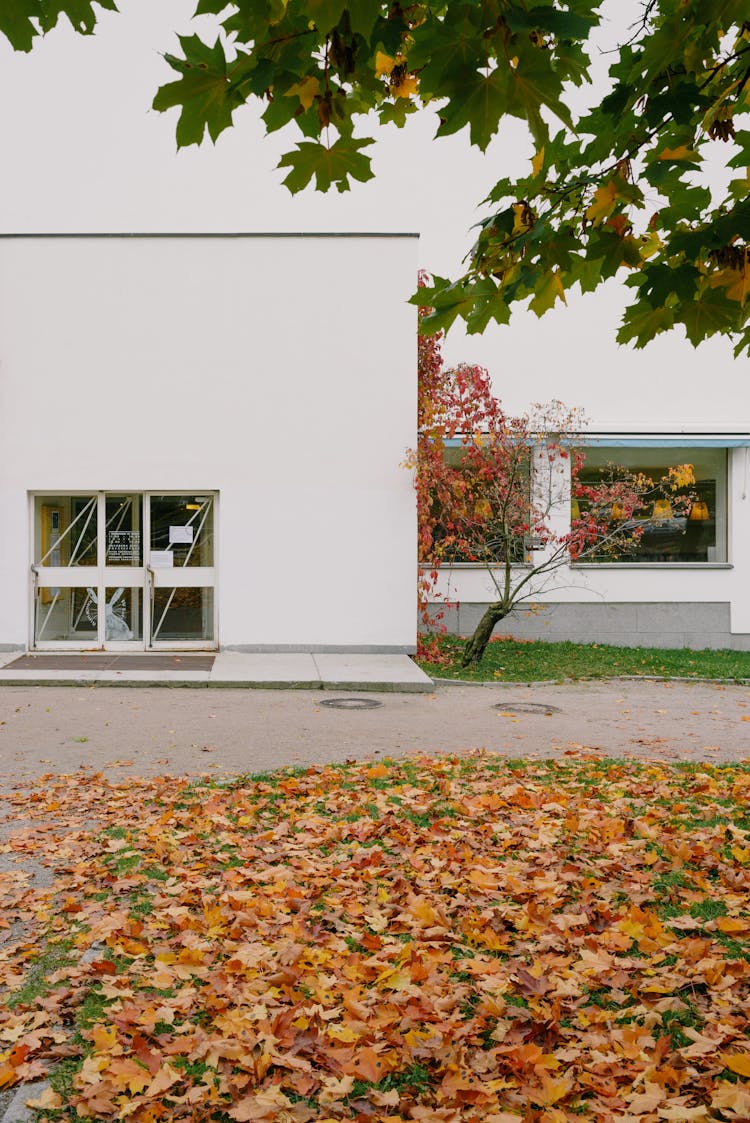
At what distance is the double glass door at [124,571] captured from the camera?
16.0m

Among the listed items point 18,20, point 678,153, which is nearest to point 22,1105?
point 18,20

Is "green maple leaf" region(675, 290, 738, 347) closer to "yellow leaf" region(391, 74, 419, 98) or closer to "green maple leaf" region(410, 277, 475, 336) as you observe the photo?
"green maple leaf" region(410, 277, 475, 336)

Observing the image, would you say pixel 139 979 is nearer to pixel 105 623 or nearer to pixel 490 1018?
pixel 490 1018

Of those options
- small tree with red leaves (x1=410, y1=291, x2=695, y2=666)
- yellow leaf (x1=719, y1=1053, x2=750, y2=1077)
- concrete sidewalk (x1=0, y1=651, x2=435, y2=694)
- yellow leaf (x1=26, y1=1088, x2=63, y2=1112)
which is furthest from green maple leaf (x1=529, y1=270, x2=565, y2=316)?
small tree with red leaves (x1=410, y1=291, x2=695, y2=666)

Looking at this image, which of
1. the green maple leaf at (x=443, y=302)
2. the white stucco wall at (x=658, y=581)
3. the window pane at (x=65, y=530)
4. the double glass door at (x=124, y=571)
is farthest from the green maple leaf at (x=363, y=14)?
the white stucco wall at (x=658, y=581)

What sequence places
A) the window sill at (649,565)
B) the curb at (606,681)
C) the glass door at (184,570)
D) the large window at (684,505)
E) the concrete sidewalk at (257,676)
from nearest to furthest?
1. the concrete sidewalk at (257,676)
2. the curb at (606,681)
3. the glass door at (184,570)
4. the window sill at (649,565)
5. the large window at (684,505)

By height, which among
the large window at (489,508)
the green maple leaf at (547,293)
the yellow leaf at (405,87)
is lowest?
the large window at (489,508)

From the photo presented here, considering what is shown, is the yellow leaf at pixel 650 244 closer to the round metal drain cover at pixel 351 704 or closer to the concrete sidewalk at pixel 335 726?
the concrete sidewalk at pixel 335 726

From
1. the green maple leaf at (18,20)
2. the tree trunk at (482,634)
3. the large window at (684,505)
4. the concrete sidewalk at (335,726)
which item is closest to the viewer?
the green maple leaf at (18,20)

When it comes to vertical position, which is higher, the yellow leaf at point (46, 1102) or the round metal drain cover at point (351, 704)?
the yellow leaf at point (46, 1102)

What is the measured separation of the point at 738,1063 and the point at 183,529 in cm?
1391

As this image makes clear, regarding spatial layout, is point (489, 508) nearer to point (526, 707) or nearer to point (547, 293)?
point (526, 707)

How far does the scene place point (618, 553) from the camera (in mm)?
18531

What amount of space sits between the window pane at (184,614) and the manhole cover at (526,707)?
19.4ft
